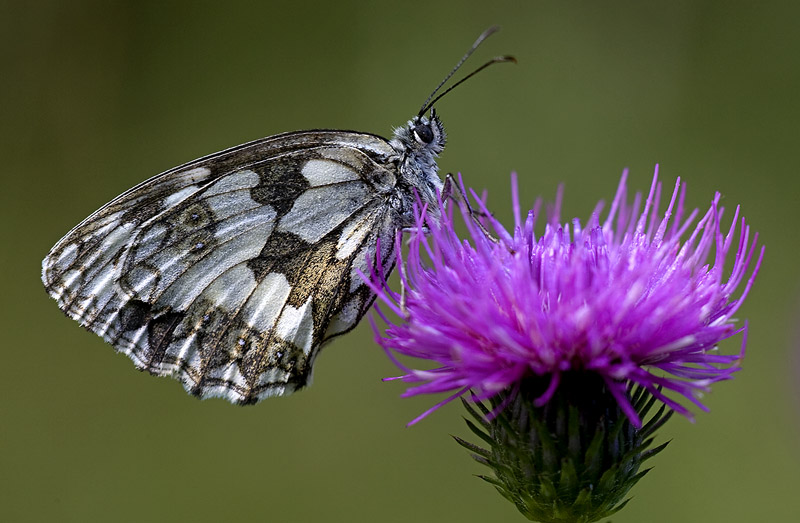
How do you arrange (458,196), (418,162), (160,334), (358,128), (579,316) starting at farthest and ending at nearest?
1. (358,128)
2. (418,162)
3. (160,334)
4. (458,196)
5. (579,316)

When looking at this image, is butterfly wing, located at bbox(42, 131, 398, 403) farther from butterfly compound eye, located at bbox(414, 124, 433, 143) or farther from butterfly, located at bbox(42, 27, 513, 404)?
butterfly compound eye, located at bbox(414, 124, 433, 143)

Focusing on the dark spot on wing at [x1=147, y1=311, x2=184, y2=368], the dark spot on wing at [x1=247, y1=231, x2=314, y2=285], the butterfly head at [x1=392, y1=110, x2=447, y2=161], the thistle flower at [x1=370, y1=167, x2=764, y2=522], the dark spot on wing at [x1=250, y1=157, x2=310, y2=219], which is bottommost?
the thistle flower at [x1=370, y1=167, x2=764, y2=522]

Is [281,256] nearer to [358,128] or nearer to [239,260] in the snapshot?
[239,260]

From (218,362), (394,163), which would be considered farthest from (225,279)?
(394,163)

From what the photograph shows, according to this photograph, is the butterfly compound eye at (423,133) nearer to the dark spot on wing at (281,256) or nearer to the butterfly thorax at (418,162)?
the butterfly thorax at (418,162)

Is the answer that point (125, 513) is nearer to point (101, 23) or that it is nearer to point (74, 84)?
point (74, 84)

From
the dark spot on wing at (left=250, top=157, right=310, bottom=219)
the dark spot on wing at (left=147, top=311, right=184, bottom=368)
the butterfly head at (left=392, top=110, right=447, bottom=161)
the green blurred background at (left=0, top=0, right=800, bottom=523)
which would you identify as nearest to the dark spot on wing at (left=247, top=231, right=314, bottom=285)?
the dark spot on wing at (left=250, top=157, right=310, bottom=219)

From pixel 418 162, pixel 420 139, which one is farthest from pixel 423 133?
pixel 418 162
